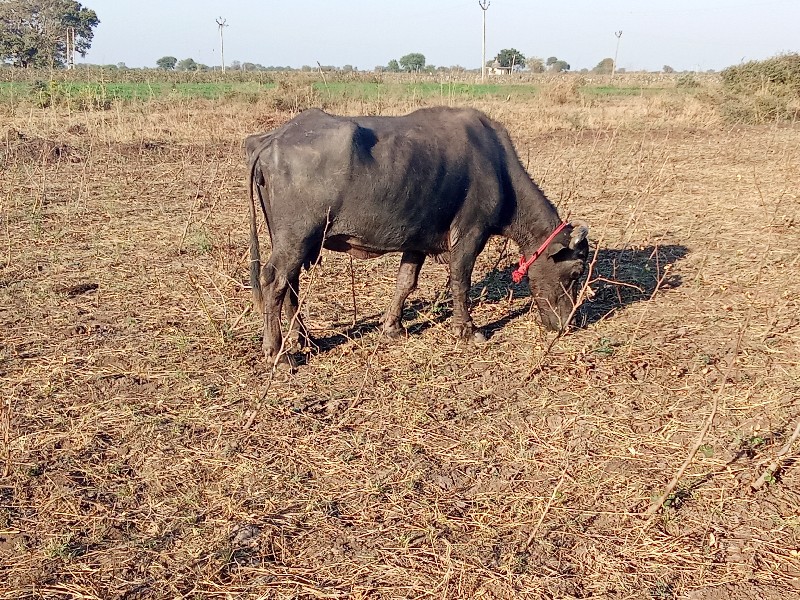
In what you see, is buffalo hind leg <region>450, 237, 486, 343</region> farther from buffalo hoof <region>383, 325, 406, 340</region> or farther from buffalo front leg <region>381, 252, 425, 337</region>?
buffalo hoof <region>383, 325, 406, 340</region>

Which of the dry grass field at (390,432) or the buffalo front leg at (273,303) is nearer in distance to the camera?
the dry grass field at (390,432)

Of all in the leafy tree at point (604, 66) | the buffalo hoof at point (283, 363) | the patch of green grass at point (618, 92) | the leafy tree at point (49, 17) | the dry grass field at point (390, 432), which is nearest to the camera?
the dry grass field at point (390, 432)

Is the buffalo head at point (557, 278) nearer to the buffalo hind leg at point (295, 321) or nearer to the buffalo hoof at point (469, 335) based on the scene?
the buffalo hoof at point (469, 335)

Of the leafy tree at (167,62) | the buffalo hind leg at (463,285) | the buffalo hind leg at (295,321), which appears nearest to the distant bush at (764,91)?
the buffalo hind leg at (463,285)

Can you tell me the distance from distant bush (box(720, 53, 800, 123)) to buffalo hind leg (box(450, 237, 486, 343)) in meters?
17.6

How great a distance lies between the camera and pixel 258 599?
9.79 feet

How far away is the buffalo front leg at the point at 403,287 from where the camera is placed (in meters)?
5.93

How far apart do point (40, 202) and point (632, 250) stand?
839 cm

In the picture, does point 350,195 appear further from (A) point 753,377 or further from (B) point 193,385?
(A) point 753,377

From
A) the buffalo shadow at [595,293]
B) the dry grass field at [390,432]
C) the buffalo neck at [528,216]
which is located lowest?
the dry grass field at [390,432]

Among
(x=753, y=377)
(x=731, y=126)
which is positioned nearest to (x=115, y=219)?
(x=753, y=377)

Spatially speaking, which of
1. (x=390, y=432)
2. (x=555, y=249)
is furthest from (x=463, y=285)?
(x=390, y=432)

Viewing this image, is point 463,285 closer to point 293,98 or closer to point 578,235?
point 578,235

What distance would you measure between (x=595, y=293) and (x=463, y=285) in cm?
165
